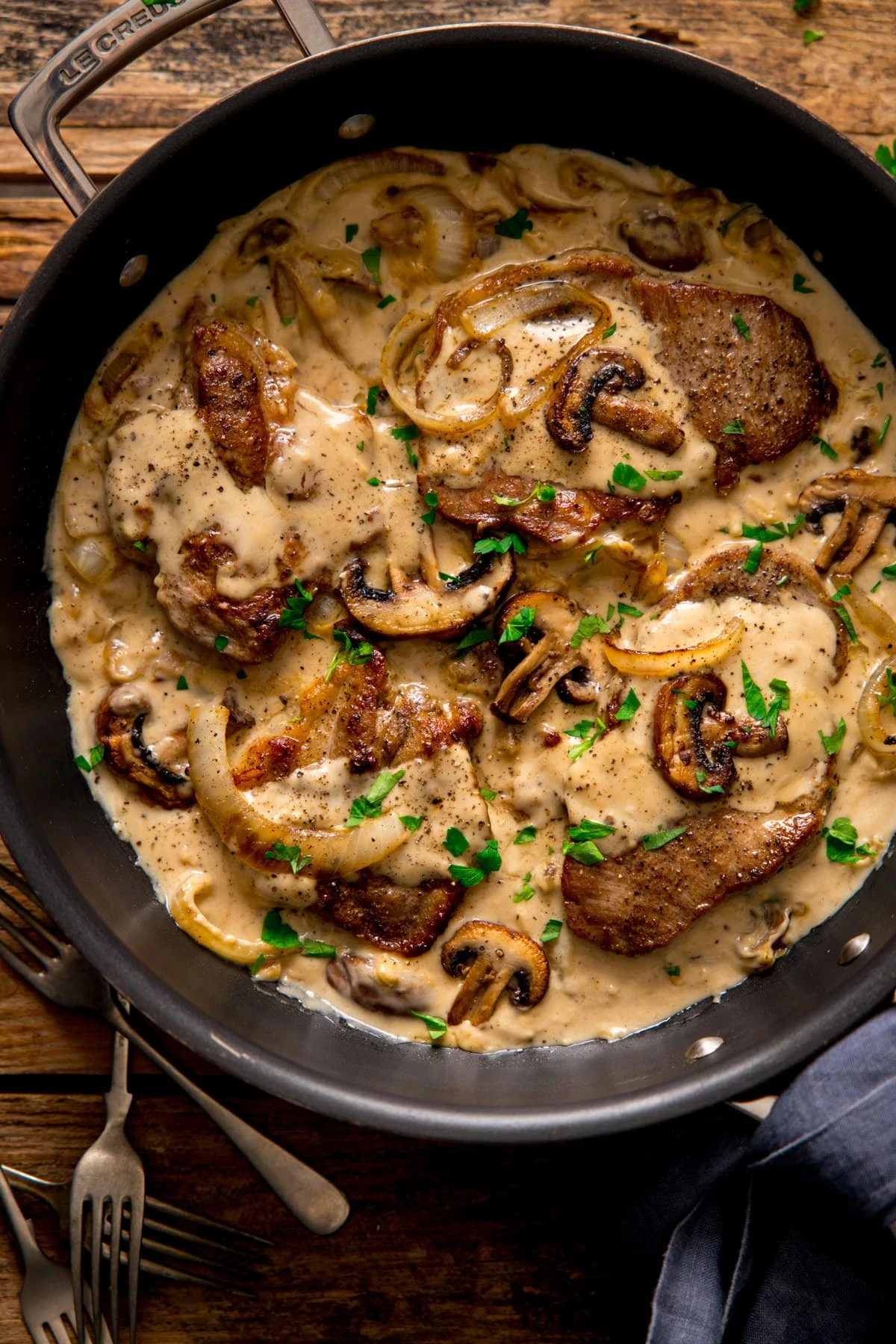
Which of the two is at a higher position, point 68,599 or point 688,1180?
point 68,599

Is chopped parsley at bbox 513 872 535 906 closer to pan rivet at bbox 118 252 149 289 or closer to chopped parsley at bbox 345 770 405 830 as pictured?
chopped parsley at bbox 345 770 405 830

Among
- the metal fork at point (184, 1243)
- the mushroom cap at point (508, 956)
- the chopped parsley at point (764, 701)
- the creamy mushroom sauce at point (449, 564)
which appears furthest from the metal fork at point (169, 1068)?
the chopped parsley at point (764, 701)

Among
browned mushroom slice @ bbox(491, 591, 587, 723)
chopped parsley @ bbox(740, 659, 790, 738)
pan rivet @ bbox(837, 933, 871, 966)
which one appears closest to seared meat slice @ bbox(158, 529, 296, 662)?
browned mushroom slice @ bbox(491, 591, 587, 723)

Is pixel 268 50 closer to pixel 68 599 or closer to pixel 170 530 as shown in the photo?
pixel 170 530

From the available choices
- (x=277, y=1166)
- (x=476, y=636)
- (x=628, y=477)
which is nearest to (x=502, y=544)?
(x=476, y=636)

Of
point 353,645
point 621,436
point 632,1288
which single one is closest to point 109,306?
point 353,645

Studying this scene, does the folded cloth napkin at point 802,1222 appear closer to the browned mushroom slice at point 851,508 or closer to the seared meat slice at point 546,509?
the browned mushroom slice at point 851,508

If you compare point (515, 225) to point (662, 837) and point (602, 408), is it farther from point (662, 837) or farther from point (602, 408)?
point (662, 837)
